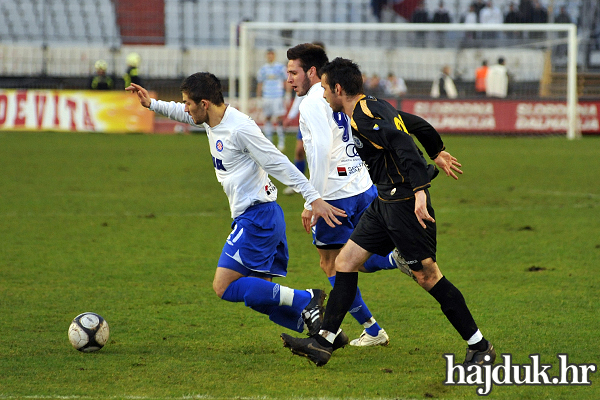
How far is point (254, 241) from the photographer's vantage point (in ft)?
15.2

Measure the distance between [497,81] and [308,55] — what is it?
1905 cm

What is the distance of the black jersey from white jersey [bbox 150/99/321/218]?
0.40 m

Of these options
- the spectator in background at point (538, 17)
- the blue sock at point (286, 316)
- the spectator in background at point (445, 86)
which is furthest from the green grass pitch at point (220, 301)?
the spectator in background at point (538, 17)

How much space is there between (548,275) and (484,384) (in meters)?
3.00

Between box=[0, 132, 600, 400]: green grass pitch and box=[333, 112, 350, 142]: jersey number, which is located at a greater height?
box=[333, 112, 350, 142]: jersey number

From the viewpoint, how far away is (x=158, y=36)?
2855 centimetres

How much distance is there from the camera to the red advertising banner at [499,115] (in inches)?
869

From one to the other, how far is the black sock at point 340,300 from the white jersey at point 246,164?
1.65ft

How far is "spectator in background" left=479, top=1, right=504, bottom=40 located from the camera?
26.3m

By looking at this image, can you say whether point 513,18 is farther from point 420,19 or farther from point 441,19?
point 420,19

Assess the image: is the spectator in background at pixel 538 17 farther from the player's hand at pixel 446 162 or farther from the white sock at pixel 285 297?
the white sock at pixel 285 297

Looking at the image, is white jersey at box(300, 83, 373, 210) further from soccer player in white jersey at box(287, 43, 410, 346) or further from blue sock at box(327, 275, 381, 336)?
blue sock at box(327, 275, 381, 336)

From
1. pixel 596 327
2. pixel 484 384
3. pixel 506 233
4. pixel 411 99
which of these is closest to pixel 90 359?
pixel 484 384

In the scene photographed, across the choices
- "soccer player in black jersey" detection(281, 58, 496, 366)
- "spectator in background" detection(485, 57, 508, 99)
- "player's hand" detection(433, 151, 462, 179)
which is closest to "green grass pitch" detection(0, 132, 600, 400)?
"soccer player in black jersey" detection(281, 58, 496, 366)
